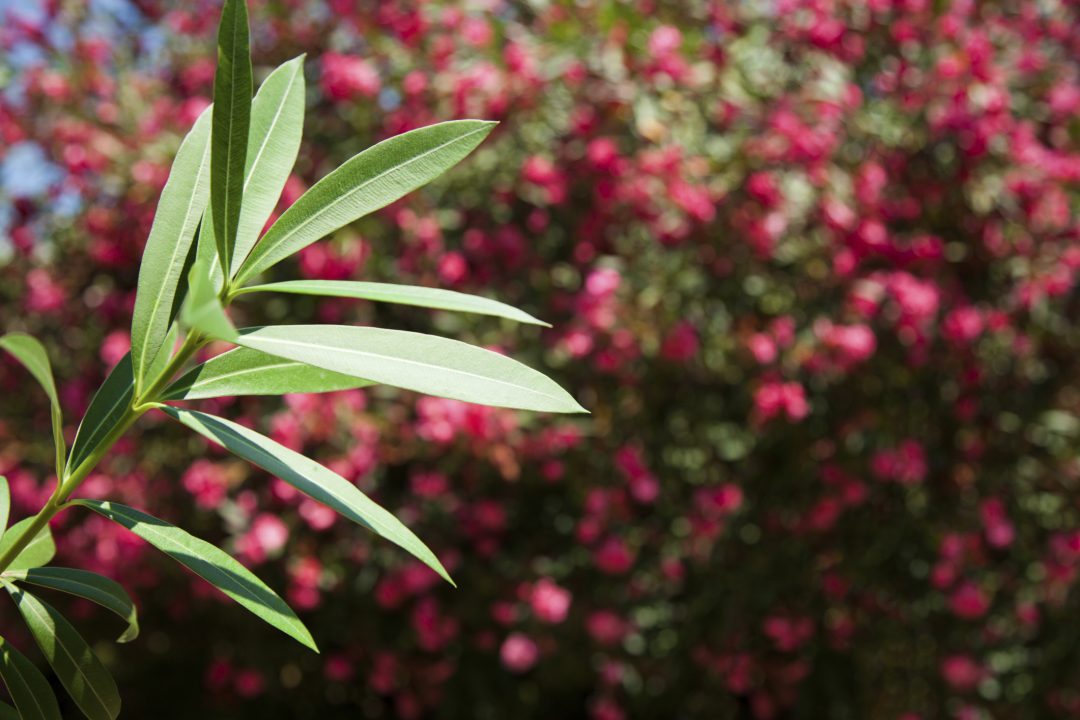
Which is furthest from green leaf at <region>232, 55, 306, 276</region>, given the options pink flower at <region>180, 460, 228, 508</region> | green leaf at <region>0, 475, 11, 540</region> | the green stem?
pink flower at <region>180, 460, 228, 508</region>

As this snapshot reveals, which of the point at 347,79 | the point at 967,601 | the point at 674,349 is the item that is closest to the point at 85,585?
the point at 674,349

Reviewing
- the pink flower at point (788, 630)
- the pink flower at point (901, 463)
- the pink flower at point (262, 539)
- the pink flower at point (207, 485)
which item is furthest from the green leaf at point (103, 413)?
the pink flower at point (788, 630)

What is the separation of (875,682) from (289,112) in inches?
117

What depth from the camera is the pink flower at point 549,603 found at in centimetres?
281

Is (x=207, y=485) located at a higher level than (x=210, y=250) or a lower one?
lower

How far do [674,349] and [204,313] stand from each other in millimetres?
2362

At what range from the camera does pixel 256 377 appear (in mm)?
776

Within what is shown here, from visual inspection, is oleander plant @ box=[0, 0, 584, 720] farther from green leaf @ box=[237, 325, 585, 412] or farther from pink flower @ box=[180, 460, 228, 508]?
pink flower @ box=[180, 460, 228, 508]

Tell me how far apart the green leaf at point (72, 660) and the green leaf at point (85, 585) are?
1cm

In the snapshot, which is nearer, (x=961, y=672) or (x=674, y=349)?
(x=674, y=349)

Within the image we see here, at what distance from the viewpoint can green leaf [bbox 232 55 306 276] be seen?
30.5 inches

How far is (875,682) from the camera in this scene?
338 centimetres

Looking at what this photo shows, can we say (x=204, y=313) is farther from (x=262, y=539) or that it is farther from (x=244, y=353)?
(x=262, y=539)

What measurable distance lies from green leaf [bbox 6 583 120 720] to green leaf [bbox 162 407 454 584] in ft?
0.59
